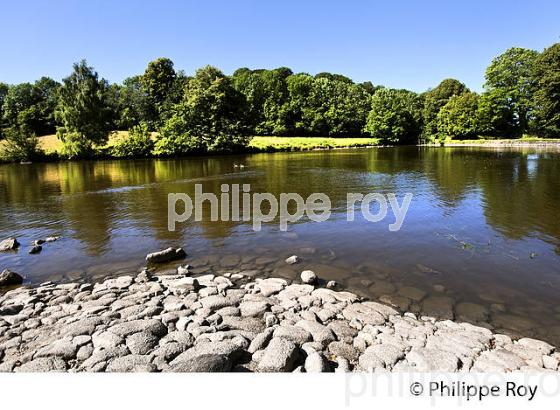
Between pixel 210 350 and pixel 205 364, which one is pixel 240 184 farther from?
pixel 205 364

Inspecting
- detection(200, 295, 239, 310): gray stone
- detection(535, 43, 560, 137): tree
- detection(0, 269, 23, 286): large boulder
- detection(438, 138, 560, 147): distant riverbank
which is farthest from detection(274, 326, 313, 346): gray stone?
detection(535, 43, 560, 137): tree

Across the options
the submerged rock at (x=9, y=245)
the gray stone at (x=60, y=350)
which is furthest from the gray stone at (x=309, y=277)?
the submerged rock at (x=9, y=245)

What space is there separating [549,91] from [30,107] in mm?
107123

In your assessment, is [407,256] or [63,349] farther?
[407,256]

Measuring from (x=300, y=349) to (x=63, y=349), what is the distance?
4112mm

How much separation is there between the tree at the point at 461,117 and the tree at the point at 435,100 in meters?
4.88

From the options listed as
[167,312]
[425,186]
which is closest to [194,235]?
[167,312]

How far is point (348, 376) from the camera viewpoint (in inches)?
209

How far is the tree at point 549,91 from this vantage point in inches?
2493

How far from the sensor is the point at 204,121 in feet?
224

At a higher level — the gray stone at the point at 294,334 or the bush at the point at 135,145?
the bush at the point at 135,145

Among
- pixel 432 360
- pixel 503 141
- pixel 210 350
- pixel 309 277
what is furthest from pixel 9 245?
pixel 503 141

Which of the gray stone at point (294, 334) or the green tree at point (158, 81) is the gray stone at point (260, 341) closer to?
the gray stone at point (294, 334)

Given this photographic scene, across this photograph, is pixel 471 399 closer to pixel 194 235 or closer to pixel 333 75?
pixel 194 235
